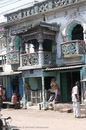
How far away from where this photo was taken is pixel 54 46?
17.7 m

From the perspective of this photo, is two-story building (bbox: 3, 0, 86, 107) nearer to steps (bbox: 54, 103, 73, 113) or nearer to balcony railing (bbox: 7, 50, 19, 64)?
balcony railing (bbox: 7, 50, 19, 64)

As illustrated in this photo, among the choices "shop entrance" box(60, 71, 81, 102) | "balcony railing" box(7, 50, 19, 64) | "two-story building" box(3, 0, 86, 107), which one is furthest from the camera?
"balcony railing" box(7, 50, 19, 64)

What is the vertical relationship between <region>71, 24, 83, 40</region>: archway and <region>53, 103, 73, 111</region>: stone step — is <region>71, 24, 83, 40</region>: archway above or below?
above

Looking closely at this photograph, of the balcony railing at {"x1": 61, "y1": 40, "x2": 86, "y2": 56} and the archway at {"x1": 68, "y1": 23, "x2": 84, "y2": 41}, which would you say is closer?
the balcony railing at {"x1": 61, "y1": 40, "x2": 86, "y2": 56}

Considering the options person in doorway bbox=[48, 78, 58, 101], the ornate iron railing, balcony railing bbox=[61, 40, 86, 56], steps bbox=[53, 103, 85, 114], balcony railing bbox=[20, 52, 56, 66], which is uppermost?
the ornate iron railing

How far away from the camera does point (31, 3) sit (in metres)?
20.2

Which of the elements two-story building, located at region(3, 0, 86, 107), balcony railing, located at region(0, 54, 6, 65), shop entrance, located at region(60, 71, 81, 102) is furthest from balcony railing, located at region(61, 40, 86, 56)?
balcony railing, located at region(0, 54, 6, 65)

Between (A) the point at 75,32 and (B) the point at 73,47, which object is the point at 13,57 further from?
(B) the point at 73,47

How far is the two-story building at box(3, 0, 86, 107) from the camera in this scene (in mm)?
16172

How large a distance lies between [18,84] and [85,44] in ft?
21.9

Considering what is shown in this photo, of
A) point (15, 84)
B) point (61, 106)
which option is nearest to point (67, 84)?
point (61, 106)

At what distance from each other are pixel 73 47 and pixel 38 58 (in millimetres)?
2332

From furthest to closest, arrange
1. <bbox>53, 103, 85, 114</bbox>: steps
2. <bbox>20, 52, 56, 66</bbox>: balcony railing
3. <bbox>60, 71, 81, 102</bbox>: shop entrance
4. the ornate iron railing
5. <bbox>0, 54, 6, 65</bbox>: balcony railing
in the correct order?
1. <bbox>0, 54, 6, 65</bbox>: balcony railing
2. <bbox>60, 71, 81, 102</bbox>: shop entrance
3. the ornate iron railing
4. <bbox>20, 52, 56, 66</bbox>: balcony railing
5. <bbox>53, 103, 85, 114</bbox>: steps

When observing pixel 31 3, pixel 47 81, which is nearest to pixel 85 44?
pixel 47 81
